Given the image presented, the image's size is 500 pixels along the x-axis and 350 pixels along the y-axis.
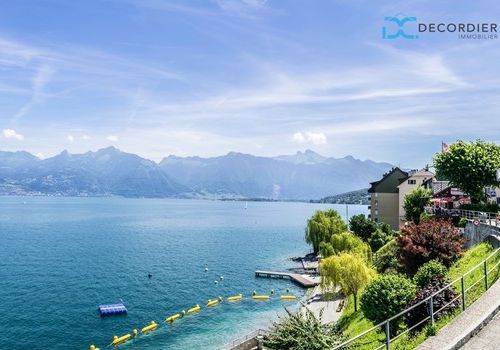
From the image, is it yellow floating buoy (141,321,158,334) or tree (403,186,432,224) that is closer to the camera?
yellow floating buoy (141,321,158,334)

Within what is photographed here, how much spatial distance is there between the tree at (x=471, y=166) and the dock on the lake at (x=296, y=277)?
33321 millimetres

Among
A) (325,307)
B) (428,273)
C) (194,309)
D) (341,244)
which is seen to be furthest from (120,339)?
(341,244)

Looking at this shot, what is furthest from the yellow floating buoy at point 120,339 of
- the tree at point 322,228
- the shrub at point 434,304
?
the tree at point 322,228

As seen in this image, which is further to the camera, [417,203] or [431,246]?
[417,203]

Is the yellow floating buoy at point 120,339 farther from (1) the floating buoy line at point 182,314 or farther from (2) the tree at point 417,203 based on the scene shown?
(2) the tree at point 417,203

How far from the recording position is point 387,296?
2350cm

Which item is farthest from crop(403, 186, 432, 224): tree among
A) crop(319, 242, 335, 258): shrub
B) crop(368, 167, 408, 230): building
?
crop(368, 167, 408, 230): building

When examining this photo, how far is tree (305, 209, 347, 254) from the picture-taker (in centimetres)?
8594

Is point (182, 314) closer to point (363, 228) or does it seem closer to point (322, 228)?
point (322, 228)

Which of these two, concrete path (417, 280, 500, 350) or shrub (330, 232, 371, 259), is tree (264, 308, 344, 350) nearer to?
concrete path (417, 280, 500, 350)

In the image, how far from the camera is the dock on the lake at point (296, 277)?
243 feet

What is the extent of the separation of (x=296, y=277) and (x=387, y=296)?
188ft

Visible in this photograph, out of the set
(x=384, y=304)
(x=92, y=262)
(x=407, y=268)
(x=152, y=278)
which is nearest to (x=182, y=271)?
(x=152, y=278)

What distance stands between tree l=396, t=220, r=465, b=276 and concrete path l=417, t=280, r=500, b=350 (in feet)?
52.3
